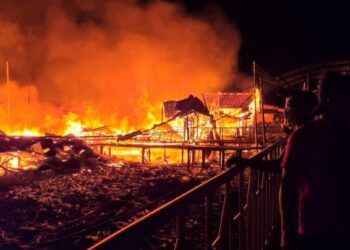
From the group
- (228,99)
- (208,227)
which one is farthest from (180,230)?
(228,99)

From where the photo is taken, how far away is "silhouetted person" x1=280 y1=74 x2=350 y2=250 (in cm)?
250

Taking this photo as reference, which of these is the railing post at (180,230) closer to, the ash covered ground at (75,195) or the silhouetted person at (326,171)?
the silhouetted person at (326,171)

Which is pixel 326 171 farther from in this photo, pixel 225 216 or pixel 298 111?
pixel 225 216

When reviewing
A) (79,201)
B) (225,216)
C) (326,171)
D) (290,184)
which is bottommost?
(79,201)

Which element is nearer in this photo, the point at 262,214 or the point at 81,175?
the point at 262,214

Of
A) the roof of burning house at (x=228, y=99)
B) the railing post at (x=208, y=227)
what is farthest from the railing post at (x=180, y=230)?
the roof of burning house at (x=228, y=99)

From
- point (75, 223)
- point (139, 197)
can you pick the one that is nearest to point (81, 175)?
point (139, 197)

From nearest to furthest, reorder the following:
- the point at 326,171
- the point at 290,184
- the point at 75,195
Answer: the point at 326,171 → the point at 290,184 → the point at 75,195

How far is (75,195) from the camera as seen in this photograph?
14508 millimetres

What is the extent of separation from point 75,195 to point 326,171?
42.6 ft

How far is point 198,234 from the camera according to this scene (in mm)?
8969

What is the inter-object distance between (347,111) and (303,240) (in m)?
0.88

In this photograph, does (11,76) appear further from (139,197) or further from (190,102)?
(139,197)

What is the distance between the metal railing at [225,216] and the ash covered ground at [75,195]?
7.55 ft
